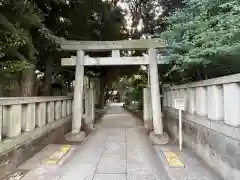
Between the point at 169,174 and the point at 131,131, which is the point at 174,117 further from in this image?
the point at 169,174

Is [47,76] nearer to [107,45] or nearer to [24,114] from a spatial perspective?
[107,45]

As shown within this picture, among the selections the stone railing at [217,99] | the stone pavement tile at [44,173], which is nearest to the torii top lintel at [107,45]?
the stone railing at [217,99]

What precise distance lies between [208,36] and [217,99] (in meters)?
1.21

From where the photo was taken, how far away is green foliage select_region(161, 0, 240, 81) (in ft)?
14.0

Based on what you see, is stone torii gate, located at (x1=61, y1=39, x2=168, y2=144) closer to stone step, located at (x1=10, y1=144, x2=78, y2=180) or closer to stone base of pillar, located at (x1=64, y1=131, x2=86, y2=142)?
stone base of pillar, located at (x1=64, y1=131, x2=86, y2=142)

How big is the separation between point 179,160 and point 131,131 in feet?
14.0

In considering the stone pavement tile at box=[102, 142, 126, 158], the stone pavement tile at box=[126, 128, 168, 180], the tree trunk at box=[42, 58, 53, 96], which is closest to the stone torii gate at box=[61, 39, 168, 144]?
the stone pavement tile at box=[126, 128, 168, 180]

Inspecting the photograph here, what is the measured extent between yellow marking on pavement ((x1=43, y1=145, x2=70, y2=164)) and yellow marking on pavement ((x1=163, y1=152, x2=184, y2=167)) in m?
2.50

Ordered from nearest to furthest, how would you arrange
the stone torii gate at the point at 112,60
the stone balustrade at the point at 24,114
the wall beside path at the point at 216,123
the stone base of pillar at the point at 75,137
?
1. the wall beside path at the point at 216,123
2. the stone balustrade at the point at 24,114
3. the stone base of pillar at the point at 75,137
4. the stone torii gate at the point at 112,60

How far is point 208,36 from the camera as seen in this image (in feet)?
15.5

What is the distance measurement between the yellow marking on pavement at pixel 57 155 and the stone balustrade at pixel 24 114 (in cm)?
81

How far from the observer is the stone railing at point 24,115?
473cm

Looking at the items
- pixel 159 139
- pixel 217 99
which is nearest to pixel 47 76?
pixel 159 139

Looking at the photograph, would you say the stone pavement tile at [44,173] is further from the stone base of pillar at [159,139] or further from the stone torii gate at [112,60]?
the stone base of pillar at [159,139]
